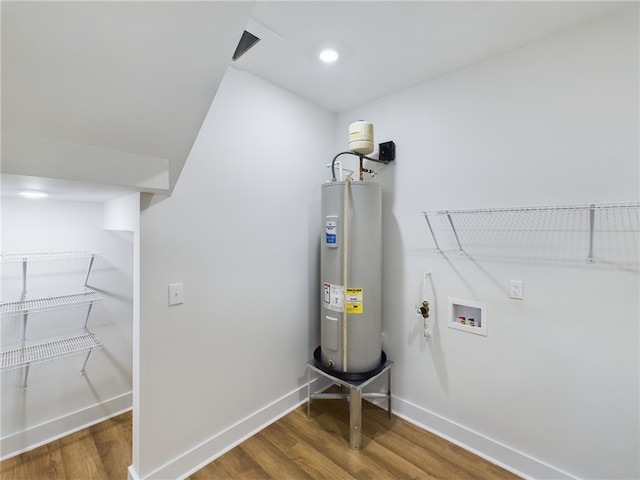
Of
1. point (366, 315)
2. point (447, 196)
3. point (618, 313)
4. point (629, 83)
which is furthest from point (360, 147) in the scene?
point (618, 313)

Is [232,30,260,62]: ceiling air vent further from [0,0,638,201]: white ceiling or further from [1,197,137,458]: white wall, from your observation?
[1,197,137,458]: white wall

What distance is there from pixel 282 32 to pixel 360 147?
2.68ft

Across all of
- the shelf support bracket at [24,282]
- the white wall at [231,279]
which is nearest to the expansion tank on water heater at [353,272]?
the white wall at [231,279]

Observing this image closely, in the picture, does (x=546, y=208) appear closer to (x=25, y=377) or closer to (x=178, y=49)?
(x=178, y=49)

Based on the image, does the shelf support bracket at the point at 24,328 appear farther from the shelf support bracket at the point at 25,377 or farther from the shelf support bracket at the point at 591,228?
the shelf support bracket at the point at 591,228

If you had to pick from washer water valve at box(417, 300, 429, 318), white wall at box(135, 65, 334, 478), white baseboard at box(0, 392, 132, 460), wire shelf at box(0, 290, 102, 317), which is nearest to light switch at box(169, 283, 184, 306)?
white wall at box(135, 65, 334, 478)

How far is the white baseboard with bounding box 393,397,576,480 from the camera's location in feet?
5.29

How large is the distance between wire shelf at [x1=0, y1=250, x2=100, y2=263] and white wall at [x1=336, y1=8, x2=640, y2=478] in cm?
221

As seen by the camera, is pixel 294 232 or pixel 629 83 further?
pixel 294 232

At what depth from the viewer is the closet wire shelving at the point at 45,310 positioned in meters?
1.68

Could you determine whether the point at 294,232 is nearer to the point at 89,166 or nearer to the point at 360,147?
the point at 360,147

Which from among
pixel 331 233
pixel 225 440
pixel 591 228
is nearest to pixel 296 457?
pixel 225 440

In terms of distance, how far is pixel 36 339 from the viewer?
182cm

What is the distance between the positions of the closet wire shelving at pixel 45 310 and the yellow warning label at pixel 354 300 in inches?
66.3
